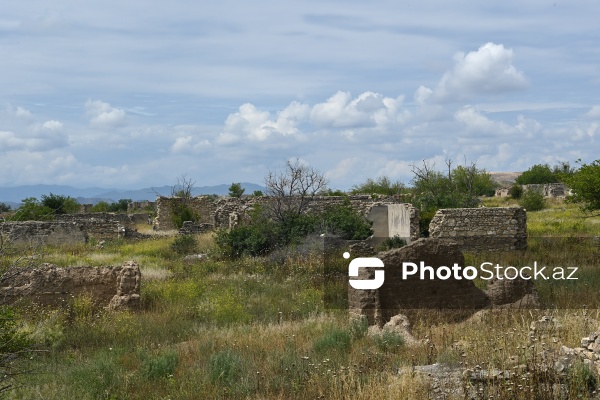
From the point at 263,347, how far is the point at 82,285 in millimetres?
5888

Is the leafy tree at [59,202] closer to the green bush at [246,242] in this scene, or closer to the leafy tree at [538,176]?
the green bush at [246,242]

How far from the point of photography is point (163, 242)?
2834 centimetres

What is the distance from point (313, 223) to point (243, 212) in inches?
248

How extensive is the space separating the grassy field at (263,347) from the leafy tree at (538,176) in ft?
208

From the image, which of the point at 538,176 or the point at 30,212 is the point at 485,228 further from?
the point at 538,176

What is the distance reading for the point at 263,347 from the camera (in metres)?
10.8

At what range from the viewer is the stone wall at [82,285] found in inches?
570

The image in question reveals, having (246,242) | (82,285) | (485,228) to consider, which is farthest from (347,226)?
(82,285)

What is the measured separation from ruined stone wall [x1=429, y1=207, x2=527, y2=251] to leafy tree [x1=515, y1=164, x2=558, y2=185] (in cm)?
5638

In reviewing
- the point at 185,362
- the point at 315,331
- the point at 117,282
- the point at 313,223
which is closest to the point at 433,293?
the point at 315,331

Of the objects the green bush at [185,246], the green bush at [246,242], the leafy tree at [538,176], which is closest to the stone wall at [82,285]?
the green bush at [246,242]

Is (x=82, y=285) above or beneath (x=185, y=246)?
beneath

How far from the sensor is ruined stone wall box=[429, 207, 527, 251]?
24.5 meters

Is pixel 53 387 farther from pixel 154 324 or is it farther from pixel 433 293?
pixel 433 293
